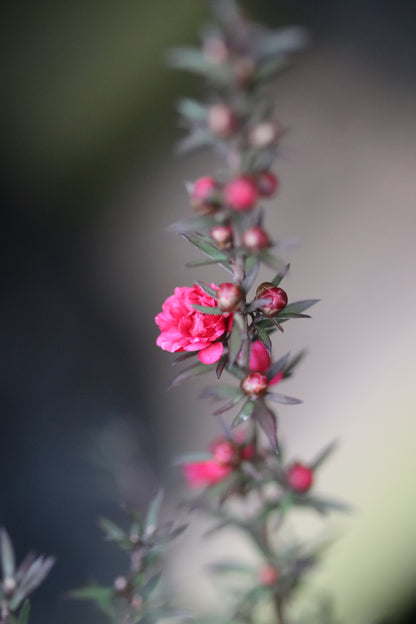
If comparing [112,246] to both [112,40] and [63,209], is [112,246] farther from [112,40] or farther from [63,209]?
[112,40]

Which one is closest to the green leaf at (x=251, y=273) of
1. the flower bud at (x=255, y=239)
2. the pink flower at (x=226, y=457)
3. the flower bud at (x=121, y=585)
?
the flower bud at (x=255, y=239)

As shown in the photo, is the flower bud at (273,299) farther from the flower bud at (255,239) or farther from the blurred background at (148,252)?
the blurred background at (148,252)

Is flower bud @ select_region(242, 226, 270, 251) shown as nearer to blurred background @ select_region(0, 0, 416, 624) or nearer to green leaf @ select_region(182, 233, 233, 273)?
green leaf @ select_region(182, 233, 233, 273)

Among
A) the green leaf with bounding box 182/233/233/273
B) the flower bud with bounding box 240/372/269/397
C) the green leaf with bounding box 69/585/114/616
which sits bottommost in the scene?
the green leaf with bounding box 69/585/114/616

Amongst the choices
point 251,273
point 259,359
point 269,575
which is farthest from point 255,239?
point 269,575

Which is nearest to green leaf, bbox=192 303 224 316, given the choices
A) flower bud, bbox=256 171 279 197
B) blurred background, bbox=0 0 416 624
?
flower bud, bbox=256 171 279 197

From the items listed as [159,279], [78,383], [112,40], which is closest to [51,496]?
[78,383]
